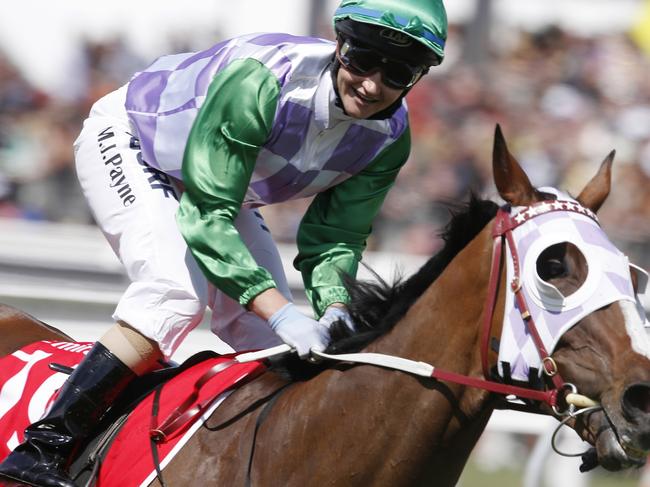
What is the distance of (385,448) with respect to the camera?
2912 millimetres

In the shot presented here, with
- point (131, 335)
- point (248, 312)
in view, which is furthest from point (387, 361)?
point (248, 312)

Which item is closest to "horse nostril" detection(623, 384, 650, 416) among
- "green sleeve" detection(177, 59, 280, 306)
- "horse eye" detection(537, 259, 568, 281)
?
"horse eye" detection(537, 259, 568, 281)

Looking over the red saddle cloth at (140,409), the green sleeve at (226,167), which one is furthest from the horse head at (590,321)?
the red saddle cloth at (140,409)

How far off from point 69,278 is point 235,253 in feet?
11.4

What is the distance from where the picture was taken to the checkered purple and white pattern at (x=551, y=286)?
8.63 ft

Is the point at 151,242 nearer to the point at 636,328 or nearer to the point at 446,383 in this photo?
the point at 446,383

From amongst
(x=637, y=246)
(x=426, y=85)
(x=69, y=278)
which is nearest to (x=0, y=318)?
(x=69, y=278)

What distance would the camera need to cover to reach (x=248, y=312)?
371 cm

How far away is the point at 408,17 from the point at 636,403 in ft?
3.61

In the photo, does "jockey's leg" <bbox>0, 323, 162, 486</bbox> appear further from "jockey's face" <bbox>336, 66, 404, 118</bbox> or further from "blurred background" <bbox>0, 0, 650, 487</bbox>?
"blurred background" <bbox>0, 0, 650, 487</bbox>

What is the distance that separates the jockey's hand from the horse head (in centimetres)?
53

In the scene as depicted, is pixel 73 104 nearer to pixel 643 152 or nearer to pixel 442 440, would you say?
pixel 643 152

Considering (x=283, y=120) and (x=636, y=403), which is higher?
(x=283, y=120)

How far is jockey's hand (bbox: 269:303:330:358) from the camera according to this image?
9.99 ft
